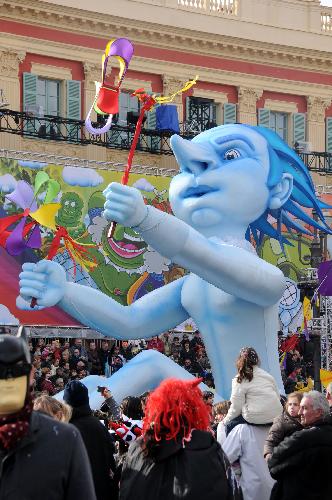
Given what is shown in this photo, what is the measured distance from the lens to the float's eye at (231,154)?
11.7 m

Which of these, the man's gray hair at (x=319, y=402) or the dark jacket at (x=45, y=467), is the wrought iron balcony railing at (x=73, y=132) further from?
the dark jacket at (x=45, y=467)

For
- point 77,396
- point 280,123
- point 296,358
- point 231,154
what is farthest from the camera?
point 280,123

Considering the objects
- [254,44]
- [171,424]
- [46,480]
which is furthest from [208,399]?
[254,44]

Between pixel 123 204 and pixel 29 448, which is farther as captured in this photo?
pixel 123 204

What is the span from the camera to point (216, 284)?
11.0m

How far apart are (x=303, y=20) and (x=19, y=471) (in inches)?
1566

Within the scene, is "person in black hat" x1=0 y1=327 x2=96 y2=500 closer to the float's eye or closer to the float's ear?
the float's eye

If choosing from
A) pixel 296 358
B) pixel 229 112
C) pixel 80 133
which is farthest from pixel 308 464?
pixel 229 112

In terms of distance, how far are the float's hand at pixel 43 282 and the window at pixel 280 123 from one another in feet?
103

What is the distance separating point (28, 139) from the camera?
35812mm

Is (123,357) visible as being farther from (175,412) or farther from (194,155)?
(175,412)

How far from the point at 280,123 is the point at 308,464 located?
3654 centimetres

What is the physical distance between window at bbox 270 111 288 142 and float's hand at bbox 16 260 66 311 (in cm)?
3148

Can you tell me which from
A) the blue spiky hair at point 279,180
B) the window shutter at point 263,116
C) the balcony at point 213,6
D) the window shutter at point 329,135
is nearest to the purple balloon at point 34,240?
the blue spiky hair at point 279,180
